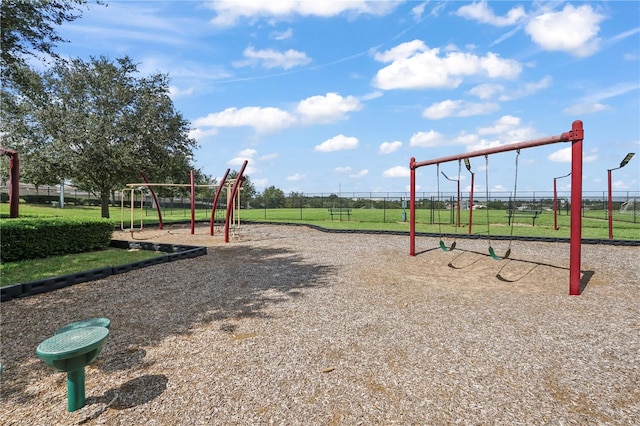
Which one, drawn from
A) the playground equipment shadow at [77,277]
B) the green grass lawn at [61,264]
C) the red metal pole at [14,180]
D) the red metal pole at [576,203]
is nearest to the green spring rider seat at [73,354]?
the playground equipment shadow at [77,277]

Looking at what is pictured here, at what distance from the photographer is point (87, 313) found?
16.1 feet

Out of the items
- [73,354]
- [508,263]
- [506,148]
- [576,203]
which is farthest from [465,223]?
[73,354]

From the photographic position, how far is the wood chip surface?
2663 millimetres

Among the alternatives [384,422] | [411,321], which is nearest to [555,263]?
[411,321]

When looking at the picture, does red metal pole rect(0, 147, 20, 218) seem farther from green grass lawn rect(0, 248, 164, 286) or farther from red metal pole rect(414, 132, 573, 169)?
red metal pole rect(414, 132, 573, 169)

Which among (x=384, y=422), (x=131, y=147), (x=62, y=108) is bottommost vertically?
(x=384, y=422)

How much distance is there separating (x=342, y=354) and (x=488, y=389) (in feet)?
4.35

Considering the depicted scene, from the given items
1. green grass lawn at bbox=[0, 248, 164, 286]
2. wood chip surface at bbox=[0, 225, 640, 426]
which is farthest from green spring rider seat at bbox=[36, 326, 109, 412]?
green grass lawn at bbox=[0, 248, 164, 286]

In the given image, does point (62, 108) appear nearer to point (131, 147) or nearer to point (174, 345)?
point (131, 147)

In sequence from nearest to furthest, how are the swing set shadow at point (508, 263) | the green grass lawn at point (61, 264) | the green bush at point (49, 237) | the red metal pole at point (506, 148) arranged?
the red metal pole at point (506, 148) < the green grass lawn at point (61, 264) < the swing set shadow at point (508, 263) < the green bush at point (49, 237)

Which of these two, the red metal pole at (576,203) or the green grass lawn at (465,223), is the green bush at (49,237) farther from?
the red metal pole at (576,203)

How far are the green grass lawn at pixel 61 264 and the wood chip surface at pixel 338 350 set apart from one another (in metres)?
1.24

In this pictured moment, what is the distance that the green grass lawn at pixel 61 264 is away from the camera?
6766 millimetres

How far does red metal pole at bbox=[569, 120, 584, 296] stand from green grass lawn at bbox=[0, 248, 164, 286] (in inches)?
342
